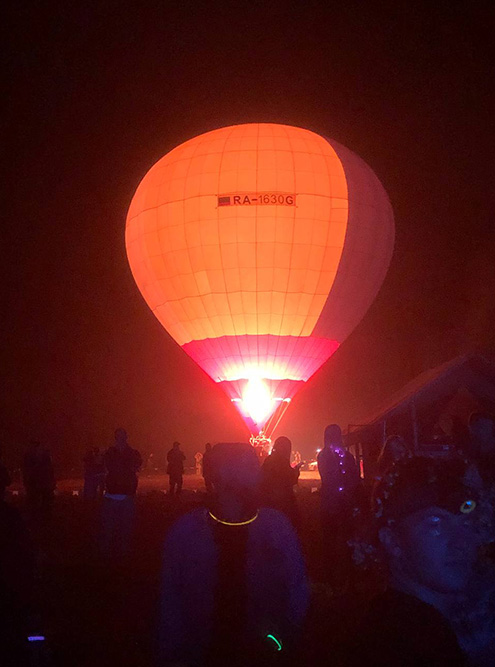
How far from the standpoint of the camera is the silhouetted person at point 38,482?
1380 cm

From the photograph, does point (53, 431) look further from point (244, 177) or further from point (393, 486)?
point (393, 486)

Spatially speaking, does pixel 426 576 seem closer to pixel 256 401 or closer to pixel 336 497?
pixel 336 497

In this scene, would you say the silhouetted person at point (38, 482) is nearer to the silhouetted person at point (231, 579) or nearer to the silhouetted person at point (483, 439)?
the silhouetted person at point (483, 439)

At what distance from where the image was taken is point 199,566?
10.3 feet

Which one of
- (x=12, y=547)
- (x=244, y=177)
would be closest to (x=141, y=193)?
(x=244, y=177)

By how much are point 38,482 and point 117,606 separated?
7.45 m

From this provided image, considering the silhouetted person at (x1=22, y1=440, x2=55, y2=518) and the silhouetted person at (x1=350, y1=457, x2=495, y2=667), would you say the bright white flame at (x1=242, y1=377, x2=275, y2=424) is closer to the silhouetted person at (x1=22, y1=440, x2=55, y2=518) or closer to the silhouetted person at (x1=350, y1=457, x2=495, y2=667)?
the silhouetted person at (x1=22, y1=440, x2=55, y2=518)

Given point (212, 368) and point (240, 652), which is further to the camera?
point (212, 368)

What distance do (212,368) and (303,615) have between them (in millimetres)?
19806

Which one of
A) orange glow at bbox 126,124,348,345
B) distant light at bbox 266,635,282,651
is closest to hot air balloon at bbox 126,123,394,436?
orange glow at bbox 126,124,348,345

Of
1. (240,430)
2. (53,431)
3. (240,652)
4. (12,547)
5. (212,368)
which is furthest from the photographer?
(240,430)

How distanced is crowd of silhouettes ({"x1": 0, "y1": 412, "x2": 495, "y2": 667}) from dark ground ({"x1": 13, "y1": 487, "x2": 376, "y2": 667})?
24 cm

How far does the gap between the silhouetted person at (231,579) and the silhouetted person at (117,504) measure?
5.63 meters

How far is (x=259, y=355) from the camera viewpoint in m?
22.1
